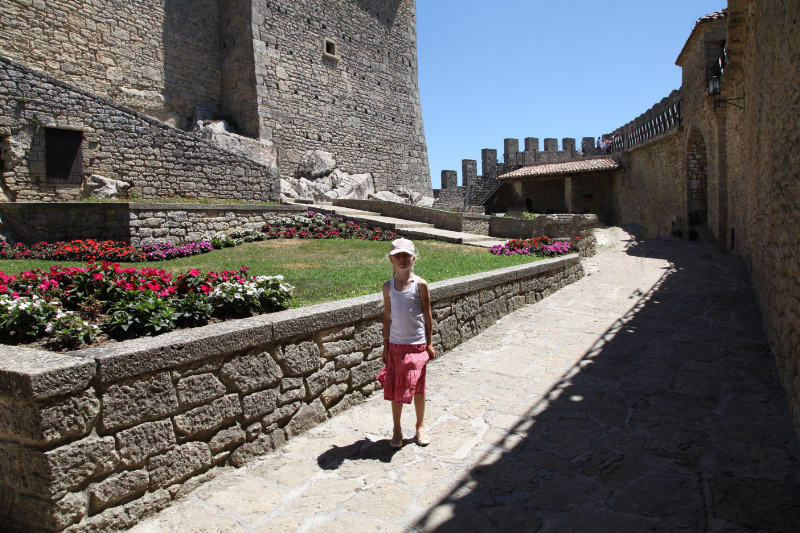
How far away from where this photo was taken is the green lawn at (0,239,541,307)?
6250 mm

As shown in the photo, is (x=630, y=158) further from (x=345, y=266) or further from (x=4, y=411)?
(x=4, y=411)

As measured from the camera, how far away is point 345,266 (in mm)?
8484

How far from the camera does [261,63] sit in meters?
18.5

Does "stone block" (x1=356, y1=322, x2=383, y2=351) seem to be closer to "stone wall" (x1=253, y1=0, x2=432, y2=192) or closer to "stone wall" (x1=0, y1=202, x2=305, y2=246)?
"stone wall" (x1=0, y1=202, x2=305, y2=246)

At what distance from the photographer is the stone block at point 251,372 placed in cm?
341

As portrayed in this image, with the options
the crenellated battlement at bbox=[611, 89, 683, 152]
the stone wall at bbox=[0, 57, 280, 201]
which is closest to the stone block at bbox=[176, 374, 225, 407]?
the stone wall at bbox=[0, 57, 280, 201]

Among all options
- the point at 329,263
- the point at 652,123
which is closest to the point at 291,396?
the point at 329,263

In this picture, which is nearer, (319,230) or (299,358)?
(299,358)

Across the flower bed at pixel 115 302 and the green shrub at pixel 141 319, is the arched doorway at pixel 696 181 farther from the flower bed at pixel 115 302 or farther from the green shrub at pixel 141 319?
the green shrub at pixel 141 319

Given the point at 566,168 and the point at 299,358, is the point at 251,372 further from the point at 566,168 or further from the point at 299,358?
the point at 566,168

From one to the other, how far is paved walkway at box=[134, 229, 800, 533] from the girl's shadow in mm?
15

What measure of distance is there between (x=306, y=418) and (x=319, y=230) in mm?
9750

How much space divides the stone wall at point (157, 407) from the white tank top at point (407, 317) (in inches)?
30.4

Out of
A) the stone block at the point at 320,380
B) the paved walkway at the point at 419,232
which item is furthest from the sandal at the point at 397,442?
the paved walkway at the point at 419,232
